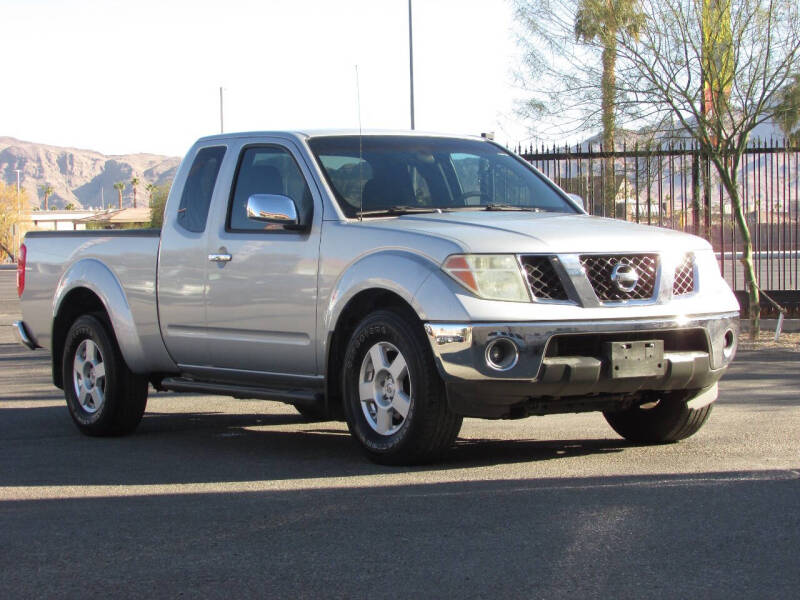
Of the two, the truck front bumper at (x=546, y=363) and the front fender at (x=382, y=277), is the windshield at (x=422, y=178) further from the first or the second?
the truck front bumper at (x=546, y=363)

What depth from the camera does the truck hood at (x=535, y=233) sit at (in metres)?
6.78

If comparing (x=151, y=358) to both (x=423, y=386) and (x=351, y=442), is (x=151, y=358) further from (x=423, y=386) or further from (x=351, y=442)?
(x=423, y=386)

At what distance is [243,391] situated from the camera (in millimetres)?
8094

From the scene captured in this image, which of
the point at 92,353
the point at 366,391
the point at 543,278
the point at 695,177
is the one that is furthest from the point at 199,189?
the point at 695,177

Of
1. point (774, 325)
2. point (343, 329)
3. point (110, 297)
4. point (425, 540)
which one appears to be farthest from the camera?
point (774, 325)

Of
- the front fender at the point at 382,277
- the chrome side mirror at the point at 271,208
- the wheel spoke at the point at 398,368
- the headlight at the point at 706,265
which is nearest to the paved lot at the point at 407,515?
the wheel spoke at the point at 398,368

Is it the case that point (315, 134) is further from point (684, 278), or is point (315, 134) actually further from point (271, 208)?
point (684, 278)

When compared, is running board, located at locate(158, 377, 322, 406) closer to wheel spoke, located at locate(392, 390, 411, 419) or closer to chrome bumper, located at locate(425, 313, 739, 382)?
wheel spoke, located at locate(392, 390, 411, 419)

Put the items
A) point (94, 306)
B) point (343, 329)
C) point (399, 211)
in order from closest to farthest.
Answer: point (343, 329)
point (399, 211)
point (94, 306)

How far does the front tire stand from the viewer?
22.2 ft

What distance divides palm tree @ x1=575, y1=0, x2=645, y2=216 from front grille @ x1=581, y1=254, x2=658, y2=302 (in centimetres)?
1118

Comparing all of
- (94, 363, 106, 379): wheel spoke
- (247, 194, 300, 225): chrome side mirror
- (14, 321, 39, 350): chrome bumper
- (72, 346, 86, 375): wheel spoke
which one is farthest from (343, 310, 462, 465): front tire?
(14, 321, 39, 350): chrome bumper

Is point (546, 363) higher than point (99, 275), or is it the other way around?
point (99, 275)

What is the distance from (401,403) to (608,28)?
11.9 m
